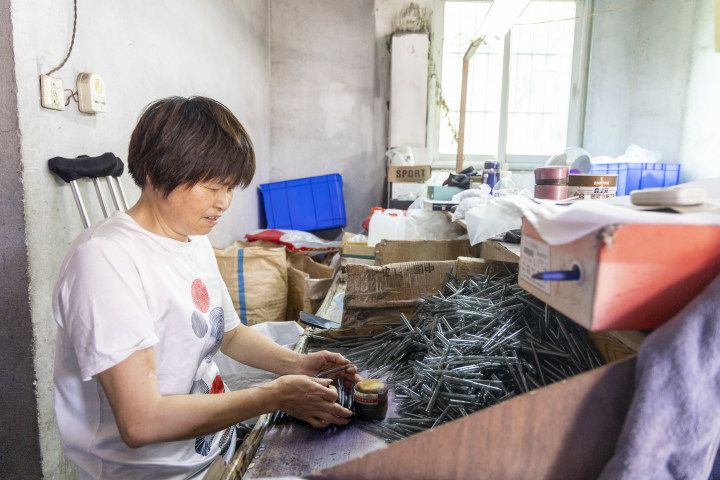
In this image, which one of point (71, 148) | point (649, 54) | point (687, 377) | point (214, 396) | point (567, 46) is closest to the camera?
point (687, 377)

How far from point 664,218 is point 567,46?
545 centimetres

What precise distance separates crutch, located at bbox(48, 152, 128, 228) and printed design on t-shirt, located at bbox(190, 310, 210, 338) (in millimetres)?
753

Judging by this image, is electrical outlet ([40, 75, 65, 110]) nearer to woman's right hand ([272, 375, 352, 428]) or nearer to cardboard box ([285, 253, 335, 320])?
woman's right hand ([272, 375, 352, 428])

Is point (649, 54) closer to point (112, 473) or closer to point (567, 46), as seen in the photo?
point (567, 46)

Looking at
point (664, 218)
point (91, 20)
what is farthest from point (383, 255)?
point (664, 218)

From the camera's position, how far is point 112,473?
117 cm

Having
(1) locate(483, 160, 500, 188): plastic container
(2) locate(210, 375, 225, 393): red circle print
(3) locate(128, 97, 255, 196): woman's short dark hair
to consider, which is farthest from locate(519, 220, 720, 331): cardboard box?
(1) locate(483, 160, 500, 188): plastic container

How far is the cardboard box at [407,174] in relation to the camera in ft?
14.9

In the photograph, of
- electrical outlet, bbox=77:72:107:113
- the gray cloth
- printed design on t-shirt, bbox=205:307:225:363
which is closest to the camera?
the gray cloth

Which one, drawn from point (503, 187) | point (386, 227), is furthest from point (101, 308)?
point (503, 187)

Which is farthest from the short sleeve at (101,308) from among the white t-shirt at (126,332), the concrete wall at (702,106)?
the concrete wall at (702,106)

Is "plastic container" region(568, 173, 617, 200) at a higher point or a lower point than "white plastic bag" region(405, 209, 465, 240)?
higher

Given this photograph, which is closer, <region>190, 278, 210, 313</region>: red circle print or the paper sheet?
the paper sheet

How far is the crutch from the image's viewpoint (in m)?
1.66
